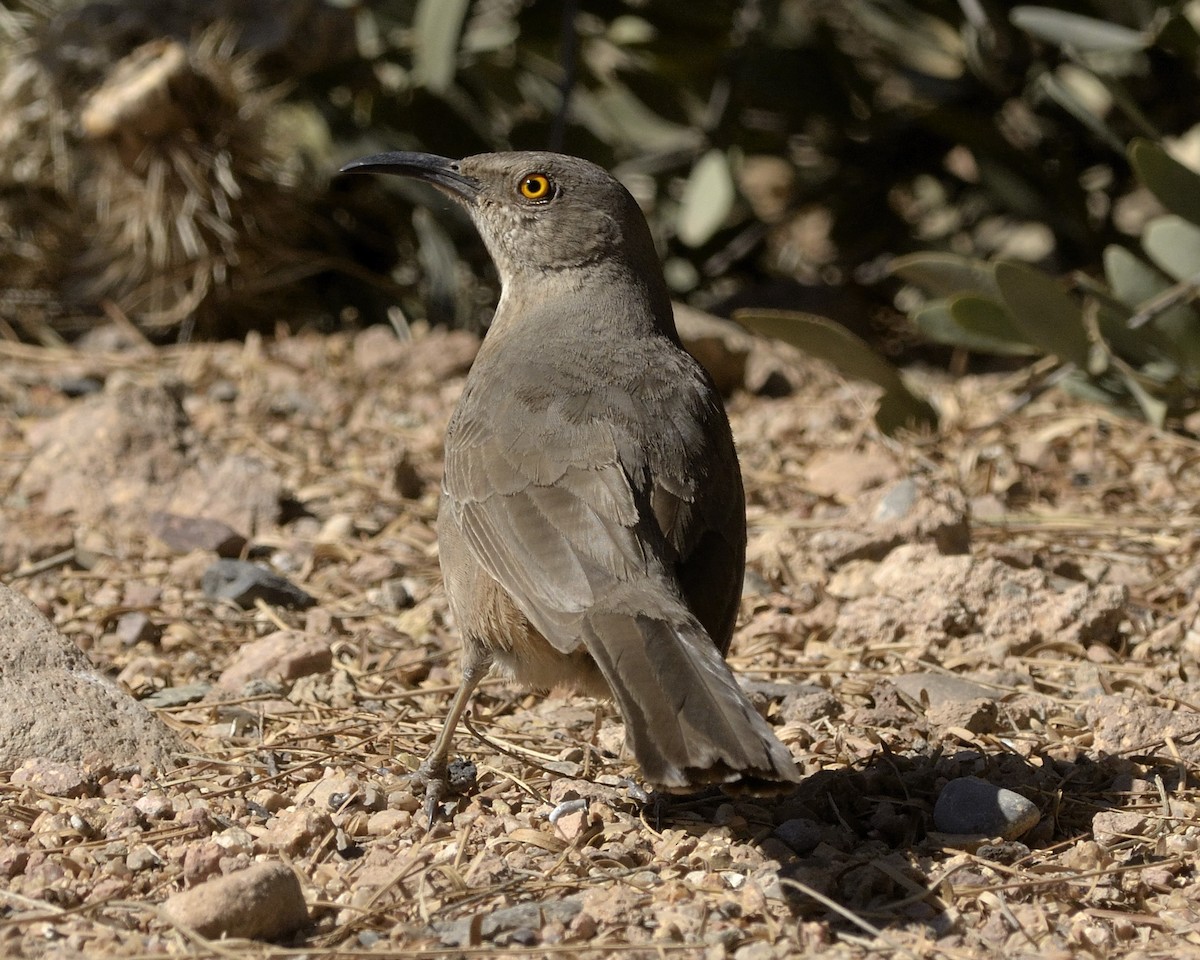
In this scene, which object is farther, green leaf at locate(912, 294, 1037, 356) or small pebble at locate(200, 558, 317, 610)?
green leaf at locate(912, 294, 1037, 356)

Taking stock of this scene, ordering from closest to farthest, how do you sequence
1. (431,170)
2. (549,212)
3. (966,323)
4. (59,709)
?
(59,709), (549,212), (431,170), (966,323)

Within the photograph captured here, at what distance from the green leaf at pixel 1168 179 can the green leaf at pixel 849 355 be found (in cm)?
109

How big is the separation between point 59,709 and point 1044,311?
3.48 metres

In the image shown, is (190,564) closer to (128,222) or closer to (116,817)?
(116,817)

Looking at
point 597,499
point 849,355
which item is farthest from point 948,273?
point 597,499

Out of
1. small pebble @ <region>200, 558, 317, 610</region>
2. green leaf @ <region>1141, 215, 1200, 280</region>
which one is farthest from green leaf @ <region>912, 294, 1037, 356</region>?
small pebble @ <region>200, 558, 317, 610</region>

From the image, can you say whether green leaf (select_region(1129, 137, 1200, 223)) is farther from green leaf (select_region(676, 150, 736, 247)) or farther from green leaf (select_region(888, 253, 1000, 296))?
green leaf (select_region(676, 150, 736, 247))

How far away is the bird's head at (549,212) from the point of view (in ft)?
14.4

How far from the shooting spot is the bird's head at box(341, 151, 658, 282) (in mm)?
4391

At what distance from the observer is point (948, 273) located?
5441 mm

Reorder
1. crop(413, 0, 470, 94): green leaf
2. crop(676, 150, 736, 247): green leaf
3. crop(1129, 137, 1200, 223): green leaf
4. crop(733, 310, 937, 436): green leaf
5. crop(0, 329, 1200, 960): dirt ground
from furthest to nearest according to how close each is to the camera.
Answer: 1. crop(676, 150, 736, 247): green leaf
2. crop(413, 0, 470, 94): green leaf
3. crop(1129, 137, 1200, 223): green leaf
4. crop(733, 310, 937, 436): green leaf
5. crop(0, 329, 1200, 960): dirt ground

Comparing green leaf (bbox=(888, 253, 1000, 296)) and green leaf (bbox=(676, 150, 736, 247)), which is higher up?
green leaf (bbox=(888, 253, 1000, 296))

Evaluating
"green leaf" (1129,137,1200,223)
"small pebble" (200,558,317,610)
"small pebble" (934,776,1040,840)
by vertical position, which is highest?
"green leaf" (1129,137,1200,223)

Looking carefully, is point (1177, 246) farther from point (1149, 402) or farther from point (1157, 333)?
point (1149, 402)
